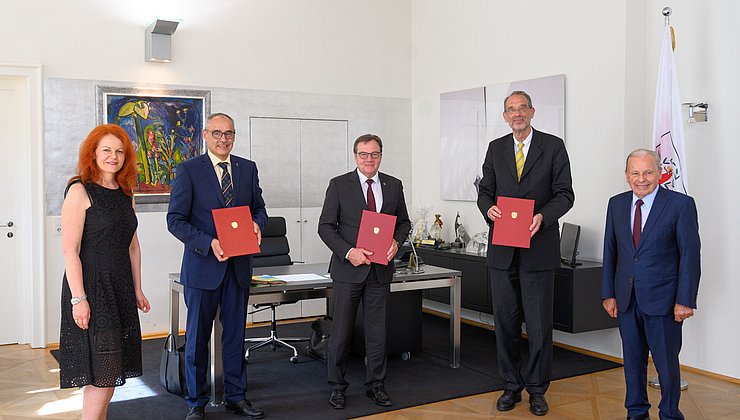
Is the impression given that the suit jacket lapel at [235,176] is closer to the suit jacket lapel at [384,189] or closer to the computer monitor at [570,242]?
the suit jacket lapel at [384,189]

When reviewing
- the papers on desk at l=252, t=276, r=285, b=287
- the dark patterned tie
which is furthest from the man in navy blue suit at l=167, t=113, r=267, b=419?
the papers on desk at l=252, t=276, r=285, b=287

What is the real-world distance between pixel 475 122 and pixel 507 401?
11.9 feet

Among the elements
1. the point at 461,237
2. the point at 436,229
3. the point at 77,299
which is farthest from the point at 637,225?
the point at 436,229

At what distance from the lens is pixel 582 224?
21.2 feet

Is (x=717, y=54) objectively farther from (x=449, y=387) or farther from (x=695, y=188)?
(x=449, y=387)

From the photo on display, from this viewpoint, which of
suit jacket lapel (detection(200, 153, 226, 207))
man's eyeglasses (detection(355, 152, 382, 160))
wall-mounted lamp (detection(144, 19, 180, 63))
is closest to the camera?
suit jacket lapel (detection(200, 153, 226, 207))

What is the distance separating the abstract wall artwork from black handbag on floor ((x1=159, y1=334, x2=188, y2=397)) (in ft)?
12.6

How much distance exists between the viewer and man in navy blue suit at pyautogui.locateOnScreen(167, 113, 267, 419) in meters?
4.36

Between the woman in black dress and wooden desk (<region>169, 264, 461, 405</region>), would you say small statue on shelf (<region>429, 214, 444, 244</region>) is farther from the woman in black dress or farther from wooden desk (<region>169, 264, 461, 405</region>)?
the woman in black dress

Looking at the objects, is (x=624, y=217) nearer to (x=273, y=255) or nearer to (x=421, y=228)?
(x=273, y=255)

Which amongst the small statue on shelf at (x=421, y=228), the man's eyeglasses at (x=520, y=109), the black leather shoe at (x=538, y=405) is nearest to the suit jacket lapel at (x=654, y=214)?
the man's eyeglasses at (x=520, y=109)

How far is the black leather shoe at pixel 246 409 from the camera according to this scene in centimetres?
459

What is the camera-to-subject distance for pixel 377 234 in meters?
4.66

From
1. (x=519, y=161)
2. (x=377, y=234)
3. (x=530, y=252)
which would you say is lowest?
(x=530, y=252)
